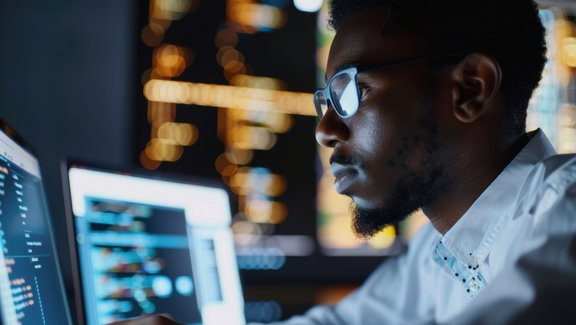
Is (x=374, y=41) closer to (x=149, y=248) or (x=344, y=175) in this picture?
(x=344, y=175)

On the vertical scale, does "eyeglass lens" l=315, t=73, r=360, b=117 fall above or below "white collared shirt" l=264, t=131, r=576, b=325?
above

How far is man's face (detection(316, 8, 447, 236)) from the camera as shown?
0.99m

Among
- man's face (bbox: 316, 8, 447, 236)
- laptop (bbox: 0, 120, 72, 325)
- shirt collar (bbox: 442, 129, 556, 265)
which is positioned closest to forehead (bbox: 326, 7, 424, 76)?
man's face (bbox: 316, 8, 447, 236)

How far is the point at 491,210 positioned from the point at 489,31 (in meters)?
0.29

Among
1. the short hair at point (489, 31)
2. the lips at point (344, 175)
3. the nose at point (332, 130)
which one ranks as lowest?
the lips at point (344, 175)

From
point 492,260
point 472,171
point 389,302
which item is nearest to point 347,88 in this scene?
point 472,171

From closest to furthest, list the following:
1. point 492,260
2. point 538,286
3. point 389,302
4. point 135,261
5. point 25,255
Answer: point 538,286
point 25,255
point 492,260
point 135,261
point 389,302

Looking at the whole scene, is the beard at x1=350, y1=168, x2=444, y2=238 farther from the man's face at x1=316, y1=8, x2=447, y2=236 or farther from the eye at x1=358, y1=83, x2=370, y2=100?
the eye at x1=358, y1=83, x2=370, y2=100

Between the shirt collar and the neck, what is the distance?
0.08 feet

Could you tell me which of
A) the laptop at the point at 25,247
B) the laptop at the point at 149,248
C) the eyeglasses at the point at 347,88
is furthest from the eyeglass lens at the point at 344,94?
the laptop at the point at 25,247

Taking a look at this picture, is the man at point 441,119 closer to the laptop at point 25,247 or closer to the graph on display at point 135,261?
the graph on display at point 135,261

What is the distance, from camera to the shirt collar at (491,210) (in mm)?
954

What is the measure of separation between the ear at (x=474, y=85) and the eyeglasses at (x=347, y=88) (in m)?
0.03

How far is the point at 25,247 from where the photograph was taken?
2.54ft
